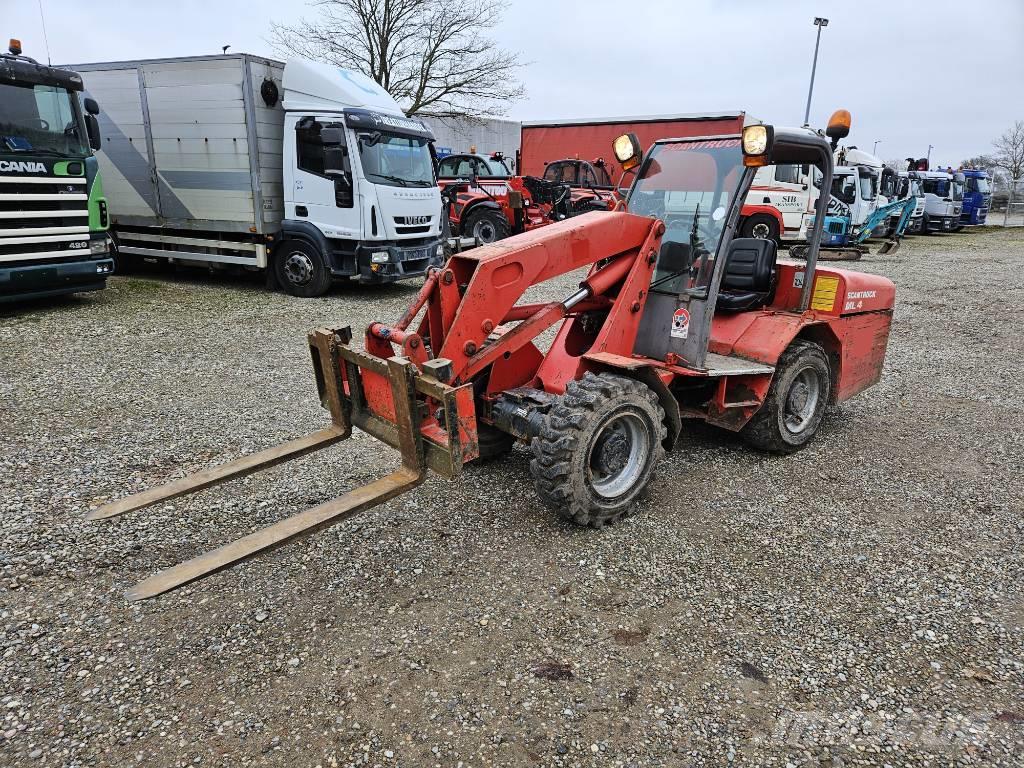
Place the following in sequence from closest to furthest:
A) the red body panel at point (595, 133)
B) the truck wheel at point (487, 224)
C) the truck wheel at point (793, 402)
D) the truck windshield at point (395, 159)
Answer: the truck wheel at point (793, 402) < the truck windshield at point (395, 159) < the truck wheel at point (487, 224) < the red body panel at point (595, 133)

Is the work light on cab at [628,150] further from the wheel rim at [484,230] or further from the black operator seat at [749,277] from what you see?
the wheel rim at [484,230]

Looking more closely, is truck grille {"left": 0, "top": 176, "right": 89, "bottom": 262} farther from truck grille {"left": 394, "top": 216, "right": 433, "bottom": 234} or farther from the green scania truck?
truck grille {"left": 394, "top": 216, "right": 433, "bottom": 234}

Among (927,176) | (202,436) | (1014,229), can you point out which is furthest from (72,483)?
(1014,229)

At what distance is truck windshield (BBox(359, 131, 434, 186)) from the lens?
1021 cm

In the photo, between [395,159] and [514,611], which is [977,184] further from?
[514,611]

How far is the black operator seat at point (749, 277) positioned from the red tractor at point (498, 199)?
1087 centimetres

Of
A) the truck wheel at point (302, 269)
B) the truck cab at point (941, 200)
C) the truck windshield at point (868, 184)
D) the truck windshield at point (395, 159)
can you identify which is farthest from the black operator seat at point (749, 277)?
the truck cab at point (941, 200)

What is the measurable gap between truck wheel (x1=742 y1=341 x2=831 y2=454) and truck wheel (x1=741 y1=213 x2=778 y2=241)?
503 inches

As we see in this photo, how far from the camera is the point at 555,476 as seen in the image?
3559 millimetres

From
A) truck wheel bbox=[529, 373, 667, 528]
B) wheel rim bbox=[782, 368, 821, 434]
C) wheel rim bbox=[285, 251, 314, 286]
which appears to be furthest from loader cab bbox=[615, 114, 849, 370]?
wheel rim bbox=[285, 251, 314, 286]

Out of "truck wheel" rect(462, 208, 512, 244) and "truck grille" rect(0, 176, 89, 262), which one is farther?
"truck wheel" rect(462, 208, 512, 244)

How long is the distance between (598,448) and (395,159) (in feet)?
27.4

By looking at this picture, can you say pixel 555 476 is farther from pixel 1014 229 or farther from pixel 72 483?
pixel 1014 229

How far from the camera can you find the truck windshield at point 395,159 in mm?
10212
